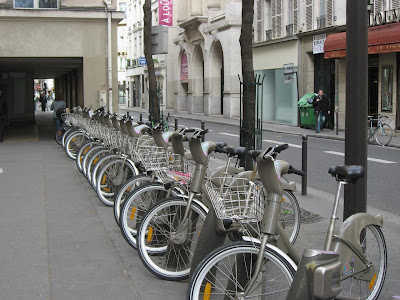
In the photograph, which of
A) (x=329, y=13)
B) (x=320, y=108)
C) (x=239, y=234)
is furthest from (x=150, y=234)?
(x=329, y=13)

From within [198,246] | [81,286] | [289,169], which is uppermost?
[289,169]

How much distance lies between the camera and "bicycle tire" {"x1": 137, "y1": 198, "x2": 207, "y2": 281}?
198 inches

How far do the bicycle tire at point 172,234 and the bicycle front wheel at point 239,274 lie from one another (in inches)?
41.8

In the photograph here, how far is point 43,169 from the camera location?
12.6 m

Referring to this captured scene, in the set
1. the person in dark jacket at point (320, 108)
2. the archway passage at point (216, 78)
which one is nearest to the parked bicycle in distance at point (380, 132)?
the person in dark jacket at point (320, 108)

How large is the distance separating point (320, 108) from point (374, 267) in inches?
831

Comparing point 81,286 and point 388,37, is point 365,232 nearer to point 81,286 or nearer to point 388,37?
point 81,286

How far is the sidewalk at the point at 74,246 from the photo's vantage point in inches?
193

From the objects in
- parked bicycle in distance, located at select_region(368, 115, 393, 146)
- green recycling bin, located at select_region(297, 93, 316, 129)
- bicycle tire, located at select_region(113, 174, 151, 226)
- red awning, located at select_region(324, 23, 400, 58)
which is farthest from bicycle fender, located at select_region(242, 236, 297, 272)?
green recycling bin, located at select_region(297, 93, 316, 129)

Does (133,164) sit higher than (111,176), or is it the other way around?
(133,164)

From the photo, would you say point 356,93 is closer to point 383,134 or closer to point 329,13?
point 383,134

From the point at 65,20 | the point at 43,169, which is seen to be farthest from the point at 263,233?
the point at 65,20

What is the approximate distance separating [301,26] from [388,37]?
7683 mm

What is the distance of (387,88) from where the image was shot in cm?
2281
